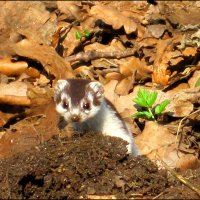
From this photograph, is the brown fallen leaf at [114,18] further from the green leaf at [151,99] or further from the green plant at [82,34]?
the green leaf at [151,99]

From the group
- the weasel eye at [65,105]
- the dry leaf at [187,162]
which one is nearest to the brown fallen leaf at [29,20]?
the weasel eye at [65,105]

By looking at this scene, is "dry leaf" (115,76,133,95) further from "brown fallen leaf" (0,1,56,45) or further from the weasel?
"brown fallen leaf" (0,1,56,45)

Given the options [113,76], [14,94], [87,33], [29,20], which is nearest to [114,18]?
[87,33]

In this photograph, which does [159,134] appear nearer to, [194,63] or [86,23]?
[194,63]

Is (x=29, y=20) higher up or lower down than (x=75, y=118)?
lower down

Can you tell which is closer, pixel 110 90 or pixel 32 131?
pixel 32 131

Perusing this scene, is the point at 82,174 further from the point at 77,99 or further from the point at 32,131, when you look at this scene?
the point at 32,131

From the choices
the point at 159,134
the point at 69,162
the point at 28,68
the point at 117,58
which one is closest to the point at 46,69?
the point at 28,68

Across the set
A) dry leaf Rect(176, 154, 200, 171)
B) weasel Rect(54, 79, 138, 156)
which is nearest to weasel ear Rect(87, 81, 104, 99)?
weasel Rect(54, 79, 138, 156)

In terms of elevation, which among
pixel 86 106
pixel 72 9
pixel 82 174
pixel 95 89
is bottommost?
pixel 72 9
